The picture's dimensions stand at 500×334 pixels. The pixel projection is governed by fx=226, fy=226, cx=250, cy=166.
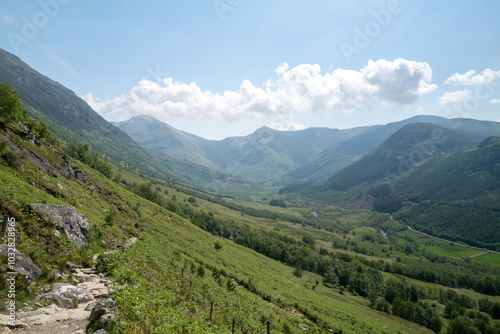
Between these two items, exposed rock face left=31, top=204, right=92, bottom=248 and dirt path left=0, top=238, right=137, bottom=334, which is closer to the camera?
dirt path left=0, top=238, right=137, bottom=334

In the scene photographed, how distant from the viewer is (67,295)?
13.9 metres

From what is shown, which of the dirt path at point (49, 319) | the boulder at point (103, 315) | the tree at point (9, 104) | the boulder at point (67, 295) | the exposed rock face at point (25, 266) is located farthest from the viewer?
the tree at point (9, 104)

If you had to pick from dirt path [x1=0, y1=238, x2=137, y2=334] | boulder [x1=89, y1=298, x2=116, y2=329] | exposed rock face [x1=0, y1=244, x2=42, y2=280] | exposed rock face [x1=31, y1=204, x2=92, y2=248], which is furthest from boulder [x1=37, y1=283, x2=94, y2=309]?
exposed rock face [x1=31, y1=204, x2=92, y2=248]

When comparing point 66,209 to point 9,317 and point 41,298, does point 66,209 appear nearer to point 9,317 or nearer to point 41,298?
point 41,298

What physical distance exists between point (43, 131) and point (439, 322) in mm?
151700

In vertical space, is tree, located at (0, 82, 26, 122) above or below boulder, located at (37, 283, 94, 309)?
above

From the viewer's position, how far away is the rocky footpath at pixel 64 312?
10.6 m

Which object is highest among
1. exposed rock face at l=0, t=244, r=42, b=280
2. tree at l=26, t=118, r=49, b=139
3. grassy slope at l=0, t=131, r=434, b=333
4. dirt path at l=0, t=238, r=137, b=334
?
tree at l=26, t=118, r=49, b=139

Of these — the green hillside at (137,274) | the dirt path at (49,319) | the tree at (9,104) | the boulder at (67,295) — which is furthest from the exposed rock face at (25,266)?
the tree at (9,104)

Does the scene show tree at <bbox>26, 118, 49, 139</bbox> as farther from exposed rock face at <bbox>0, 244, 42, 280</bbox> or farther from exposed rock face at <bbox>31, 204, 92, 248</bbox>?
exposed rock face at <bbox>0, 244, 42, 280</bbox>

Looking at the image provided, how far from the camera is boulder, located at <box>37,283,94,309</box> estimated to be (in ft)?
42.8

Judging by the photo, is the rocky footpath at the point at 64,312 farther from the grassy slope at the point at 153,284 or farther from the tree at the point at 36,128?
the tree at the point at 36,128

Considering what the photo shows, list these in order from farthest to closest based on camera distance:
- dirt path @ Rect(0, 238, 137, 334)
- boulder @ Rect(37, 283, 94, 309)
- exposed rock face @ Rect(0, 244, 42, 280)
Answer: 1. exposed rock face @ Rect(0, 244, 42, 280)
2. boulder @ Rect(37, 283, 94, 309)
3. dirt path @ Rect(0, 238, 137, 334)

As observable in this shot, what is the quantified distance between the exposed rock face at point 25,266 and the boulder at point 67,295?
5.00 feet
